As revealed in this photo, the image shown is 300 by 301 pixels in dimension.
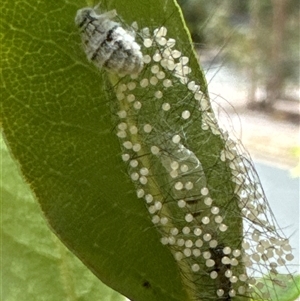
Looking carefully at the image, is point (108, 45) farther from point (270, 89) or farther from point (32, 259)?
point (270, 89)

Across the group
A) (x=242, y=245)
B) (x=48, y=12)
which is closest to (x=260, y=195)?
(x=242, y=245)

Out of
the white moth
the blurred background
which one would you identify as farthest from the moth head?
the blurred background

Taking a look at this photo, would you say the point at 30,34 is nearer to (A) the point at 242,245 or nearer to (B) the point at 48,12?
(B) the point at 48,12

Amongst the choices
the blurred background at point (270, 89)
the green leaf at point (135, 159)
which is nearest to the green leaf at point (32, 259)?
the green leaf at point (135, 159)

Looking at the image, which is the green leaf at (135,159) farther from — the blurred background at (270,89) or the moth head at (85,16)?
the blurred background at (270,89)

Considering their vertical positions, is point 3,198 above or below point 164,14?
below

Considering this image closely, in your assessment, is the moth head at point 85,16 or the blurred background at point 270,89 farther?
the blurred background at point 270,89

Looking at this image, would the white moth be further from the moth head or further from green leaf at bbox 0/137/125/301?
green leaf at bbox 0/137/125/301
